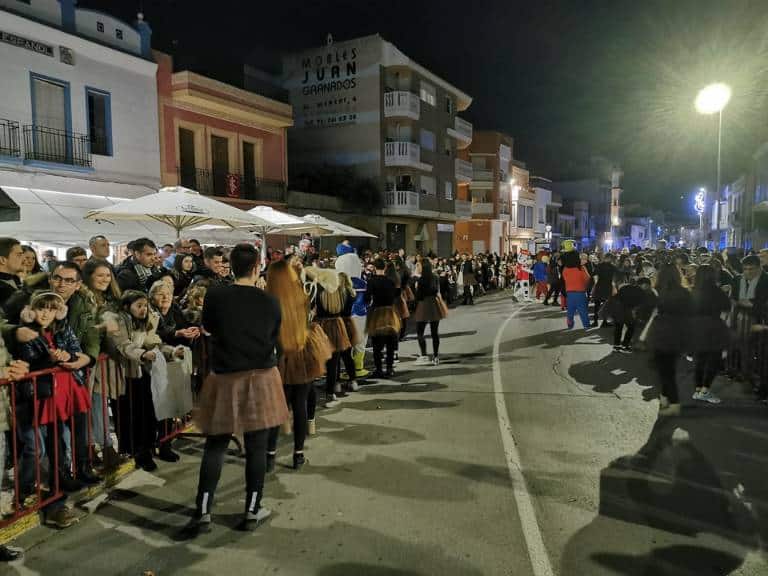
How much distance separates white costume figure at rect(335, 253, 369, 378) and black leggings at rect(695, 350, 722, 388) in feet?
15.3

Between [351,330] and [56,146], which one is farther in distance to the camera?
[56,146]

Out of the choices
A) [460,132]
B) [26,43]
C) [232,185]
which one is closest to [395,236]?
[460,132]

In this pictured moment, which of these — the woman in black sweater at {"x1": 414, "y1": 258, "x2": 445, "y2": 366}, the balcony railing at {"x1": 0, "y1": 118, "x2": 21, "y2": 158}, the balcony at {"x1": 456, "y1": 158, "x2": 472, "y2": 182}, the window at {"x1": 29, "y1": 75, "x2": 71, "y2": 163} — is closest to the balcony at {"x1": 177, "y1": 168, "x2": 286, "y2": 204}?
the window at {"x1": 29, "y1": 75, "x2": 71, "y2": 163}

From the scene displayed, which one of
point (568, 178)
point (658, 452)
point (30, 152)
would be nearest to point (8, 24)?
point (30, 152)

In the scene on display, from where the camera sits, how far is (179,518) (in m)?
4.21

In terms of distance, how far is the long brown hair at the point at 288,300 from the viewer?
468cm

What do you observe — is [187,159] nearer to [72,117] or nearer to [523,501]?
[72,117]

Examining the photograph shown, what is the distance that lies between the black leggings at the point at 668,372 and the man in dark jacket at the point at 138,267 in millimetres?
6443

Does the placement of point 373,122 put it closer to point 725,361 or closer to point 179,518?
point 725,361

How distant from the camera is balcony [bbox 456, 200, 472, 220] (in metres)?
39.1

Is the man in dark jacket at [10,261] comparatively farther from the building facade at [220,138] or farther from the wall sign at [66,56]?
the building facade at [220,138]

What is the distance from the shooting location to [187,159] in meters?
20.1

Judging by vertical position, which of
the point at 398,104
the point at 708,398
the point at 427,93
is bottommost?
the point at 708,398

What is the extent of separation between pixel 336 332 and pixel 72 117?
12.7 m
